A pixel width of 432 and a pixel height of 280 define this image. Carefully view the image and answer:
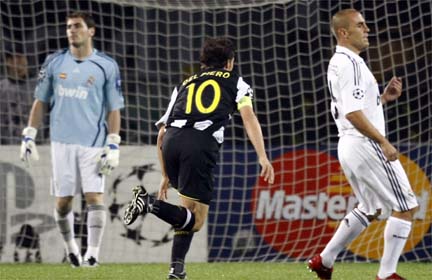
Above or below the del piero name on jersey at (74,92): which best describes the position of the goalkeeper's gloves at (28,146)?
below

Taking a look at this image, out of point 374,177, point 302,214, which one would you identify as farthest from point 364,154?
point 302,214

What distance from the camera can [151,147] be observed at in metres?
12.8

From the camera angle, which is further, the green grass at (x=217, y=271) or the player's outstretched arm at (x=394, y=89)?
the green grass at (x=217, y=271)

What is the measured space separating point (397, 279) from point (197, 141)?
1617 mm

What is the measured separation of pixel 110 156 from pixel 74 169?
36 cm

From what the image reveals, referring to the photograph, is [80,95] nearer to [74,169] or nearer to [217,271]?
[74,169]

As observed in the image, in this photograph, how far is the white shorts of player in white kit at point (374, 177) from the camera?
27.3 ft

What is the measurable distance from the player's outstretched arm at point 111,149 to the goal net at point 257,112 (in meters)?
1.49

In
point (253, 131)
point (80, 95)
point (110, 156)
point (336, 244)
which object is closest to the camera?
point (253, 131)

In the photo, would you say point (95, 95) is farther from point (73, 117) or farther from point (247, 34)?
point (247, 34)

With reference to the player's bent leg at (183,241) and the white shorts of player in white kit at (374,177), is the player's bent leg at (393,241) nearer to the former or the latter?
the white shorts of player in white kit at (374,177)

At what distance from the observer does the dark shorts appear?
8.69m

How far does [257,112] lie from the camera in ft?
43.9

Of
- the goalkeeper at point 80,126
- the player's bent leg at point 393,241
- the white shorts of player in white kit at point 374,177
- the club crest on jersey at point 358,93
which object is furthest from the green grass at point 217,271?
the club crest on jersey at point 358,93
